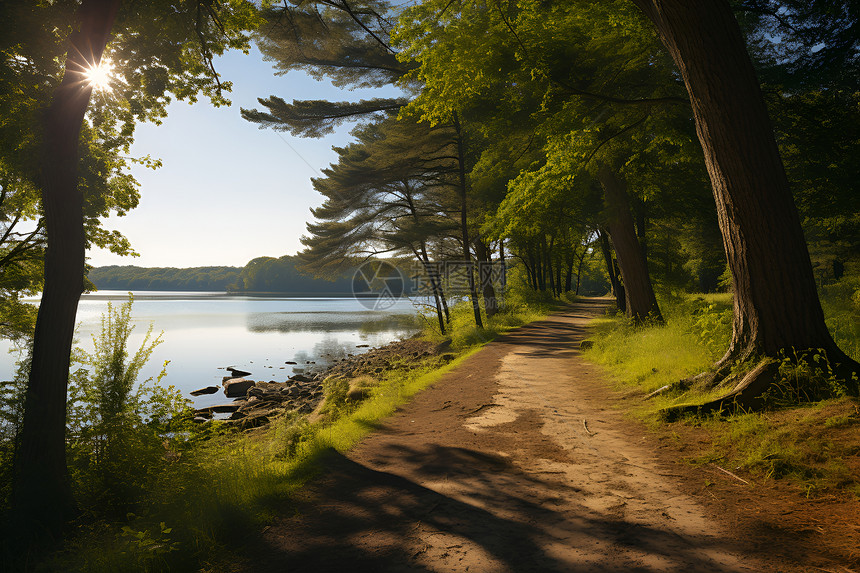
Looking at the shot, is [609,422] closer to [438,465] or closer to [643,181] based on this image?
→ [438,465]

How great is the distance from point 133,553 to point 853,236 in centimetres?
2830

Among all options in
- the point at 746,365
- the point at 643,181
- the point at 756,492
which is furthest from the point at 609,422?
the point at 643,181

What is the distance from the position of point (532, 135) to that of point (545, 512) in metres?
10.0

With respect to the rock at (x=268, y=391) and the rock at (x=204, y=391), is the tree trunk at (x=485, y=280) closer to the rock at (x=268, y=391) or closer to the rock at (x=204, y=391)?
the rock at (x=268, y=391)

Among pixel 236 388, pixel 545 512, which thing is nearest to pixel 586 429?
pixel 545 512

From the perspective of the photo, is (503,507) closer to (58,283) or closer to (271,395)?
(58,283)

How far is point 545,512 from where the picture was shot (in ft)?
11.6

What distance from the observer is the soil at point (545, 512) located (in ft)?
9.34

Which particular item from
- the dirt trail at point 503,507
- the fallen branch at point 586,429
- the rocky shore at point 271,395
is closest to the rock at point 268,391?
the rocky shore at point 271,395

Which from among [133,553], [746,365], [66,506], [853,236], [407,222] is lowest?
[66,506]

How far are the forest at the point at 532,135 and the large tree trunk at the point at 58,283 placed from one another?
2 centimetres

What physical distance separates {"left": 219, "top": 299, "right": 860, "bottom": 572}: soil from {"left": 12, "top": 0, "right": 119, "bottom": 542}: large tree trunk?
276 centimetres

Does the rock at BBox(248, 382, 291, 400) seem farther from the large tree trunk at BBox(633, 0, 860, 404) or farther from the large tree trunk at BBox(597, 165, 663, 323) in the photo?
the large tree trunk at BBox(633, 0, 860, 404)

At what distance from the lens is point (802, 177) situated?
11.5 m
